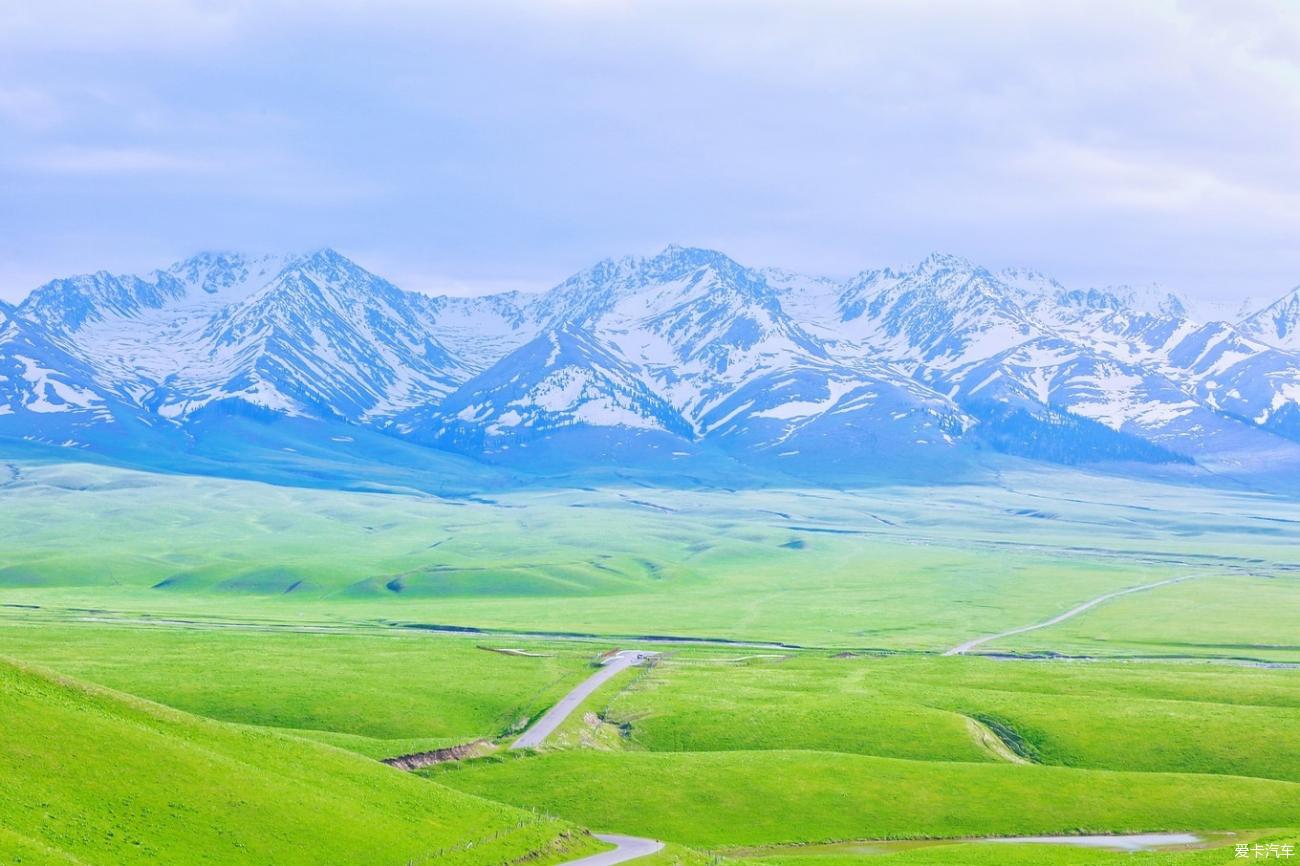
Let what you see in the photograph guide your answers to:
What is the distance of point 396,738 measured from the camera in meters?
118

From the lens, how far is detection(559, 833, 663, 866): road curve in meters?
76.8

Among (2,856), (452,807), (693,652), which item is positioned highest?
(2,856)

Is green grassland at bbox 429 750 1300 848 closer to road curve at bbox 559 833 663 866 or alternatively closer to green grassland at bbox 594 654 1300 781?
road curve at bbox 559 833 663 866

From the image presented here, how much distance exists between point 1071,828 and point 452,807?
43.2 metres

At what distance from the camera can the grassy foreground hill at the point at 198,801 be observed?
205ft

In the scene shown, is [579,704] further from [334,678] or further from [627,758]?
[334,678]

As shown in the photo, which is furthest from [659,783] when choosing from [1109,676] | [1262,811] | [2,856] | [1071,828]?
[1109,676]

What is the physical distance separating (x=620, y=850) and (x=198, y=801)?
82.4ft

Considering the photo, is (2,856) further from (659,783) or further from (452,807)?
(659,783)

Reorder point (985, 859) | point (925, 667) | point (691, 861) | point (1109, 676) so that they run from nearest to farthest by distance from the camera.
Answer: point (691, 861) < point (985, 859) < point (1109, 676) < point (925, 667)

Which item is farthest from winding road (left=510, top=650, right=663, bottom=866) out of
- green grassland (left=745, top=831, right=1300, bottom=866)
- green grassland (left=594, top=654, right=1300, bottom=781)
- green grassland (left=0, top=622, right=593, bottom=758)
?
green grassland (left=745, top=831, right=1300, bottom=866)

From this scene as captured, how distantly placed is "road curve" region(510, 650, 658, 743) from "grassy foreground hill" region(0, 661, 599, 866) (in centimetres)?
872

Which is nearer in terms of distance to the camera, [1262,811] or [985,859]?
[985,859]

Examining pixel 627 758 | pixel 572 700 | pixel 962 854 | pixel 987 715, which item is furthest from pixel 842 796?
pixel 572 700
